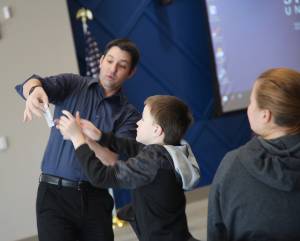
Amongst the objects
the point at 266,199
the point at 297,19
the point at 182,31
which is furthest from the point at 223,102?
the point at 266,199

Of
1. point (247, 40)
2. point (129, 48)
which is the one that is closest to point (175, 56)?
point (247, 40)

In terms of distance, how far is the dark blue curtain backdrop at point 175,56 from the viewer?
4.04 metres

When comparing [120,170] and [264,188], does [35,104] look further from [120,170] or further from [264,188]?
[264,188]

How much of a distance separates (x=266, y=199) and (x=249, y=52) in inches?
139

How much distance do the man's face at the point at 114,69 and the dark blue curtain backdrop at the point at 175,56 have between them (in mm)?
1955

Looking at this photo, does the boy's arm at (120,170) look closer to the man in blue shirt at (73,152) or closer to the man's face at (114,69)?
the man in blue shirt at (73,152)

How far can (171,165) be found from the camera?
1.45 meters

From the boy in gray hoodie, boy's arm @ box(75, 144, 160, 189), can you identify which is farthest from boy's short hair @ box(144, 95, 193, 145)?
boy's arm @ box(75, 144, 160, 189)

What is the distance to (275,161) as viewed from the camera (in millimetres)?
1202

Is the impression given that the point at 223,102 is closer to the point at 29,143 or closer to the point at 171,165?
the point at 29,143

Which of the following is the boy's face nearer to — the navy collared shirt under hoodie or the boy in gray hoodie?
the boy in gray hoodie

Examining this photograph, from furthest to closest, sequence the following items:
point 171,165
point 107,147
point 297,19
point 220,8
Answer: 1. point 297,19
2. point 220,8
3. point 107,147
4. point 171,165

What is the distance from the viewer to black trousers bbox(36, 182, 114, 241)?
69.4 inches

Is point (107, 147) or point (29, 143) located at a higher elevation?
point (107, 147)
